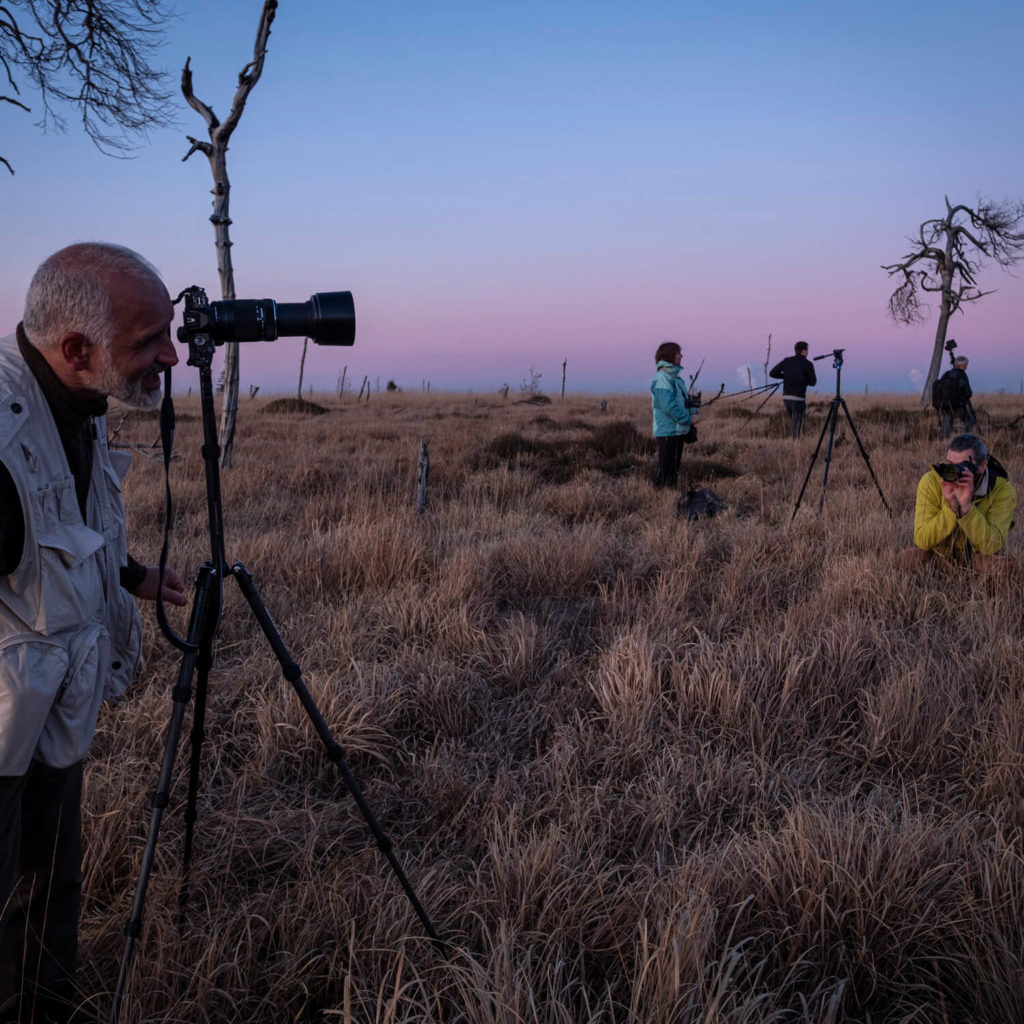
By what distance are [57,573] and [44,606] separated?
6cm

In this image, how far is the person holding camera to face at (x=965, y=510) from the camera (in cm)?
464

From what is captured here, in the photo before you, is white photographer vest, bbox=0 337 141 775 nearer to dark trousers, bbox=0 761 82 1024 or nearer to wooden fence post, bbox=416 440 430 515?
dark trousers, bbox=0 761 82 1024

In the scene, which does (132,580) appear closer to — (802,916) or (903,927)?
(802,916)

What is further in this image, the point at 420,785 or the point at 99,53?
the point at 99,53

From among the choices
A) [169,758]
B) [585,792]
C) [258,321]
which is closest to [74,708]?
[169,758]

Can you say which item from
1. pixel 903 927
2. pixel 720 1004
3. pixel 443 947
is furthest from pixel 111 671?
pixel 903 927

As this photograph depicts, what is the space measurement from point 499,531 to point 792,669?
3361 millimetres

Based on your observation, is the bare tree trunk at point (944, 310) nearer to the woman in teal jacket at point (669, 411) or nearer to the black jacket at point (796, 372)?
the black jacket at point (796, 372)

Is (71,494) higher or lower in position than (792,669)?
higher

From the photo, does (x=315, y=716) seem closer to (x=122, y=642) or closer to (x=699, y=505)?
(x=122, y=642)

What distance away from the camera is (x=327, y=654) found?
3738 mm

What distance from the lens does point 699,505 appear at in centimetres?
747

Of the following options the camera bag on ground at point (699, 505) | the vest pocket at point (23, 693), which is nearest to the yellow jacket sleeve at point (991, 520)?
the camera bag on ground at point (699, 505)

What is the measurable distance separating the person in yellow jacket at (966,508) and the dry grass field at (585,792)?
20 cm
